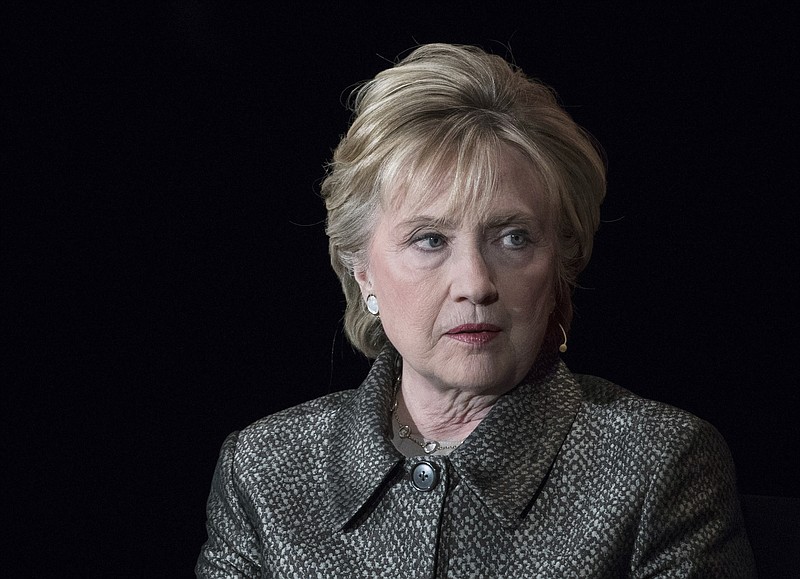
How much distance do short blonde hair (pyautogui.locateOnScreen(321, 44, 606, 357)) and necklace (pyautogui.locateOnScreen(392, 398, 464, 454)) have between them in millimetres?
306

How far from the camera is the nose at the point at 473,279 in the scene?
2.38 metres

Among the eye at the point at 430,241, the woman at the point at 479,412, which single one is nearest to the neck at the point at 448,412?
the woman at the point at 479,412

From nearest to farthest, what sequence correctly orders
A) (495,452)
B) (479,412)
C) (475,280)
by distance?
(475,280), (495,452), (479,412)

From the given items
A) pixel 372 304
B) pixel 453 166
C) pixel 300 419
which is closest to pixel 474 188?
pixel 453 166

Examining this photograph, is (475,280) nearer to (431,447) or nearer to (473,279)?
(473,279)

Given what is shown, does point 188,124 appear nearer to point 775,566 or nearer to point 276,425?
point 276,425

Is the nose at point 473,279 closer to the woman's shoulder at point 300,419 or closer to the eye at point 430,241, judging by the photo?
the eye at point 430,241

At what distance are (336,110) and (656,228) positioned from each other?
82 centimetres

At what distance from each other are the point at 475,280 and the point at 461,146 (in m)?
0.25

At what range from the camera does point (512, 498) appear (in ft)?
7.92

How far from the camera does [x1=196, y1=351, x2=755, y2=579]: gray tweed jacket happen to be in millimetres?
2322

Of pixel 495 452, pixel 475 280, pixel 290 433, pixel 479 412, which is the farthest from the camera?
pixel 290 433

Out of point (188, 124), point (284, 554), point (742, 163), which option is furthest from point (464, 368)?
point (188, 124)

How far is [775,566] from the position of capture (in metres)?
2.56
